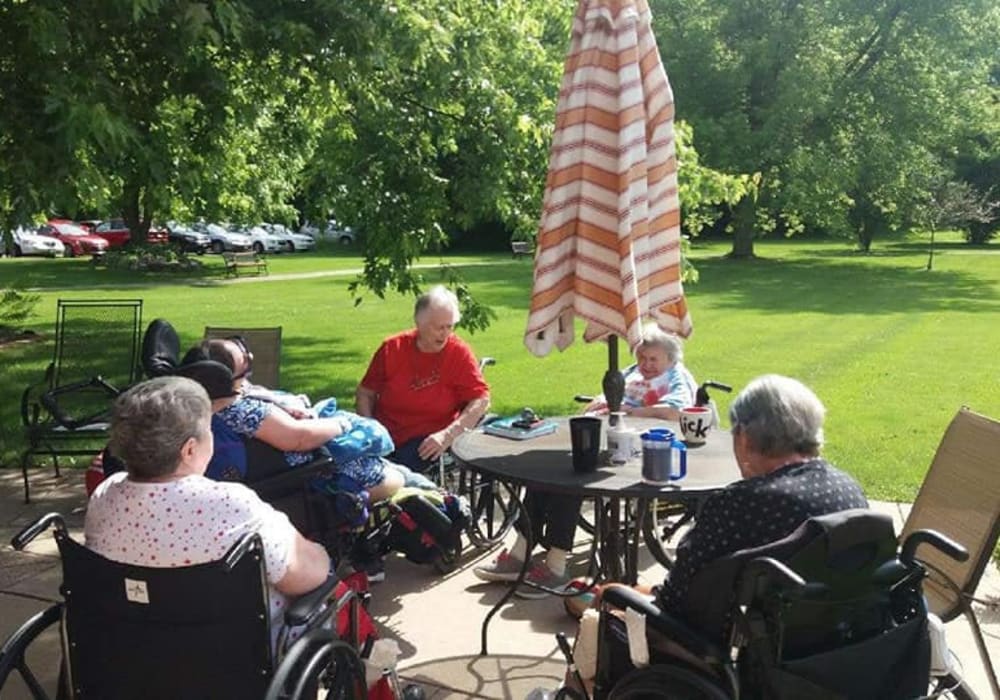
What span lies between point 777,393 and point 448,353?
2.53 meters

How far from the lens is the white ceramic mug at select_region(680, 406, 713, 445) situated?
3789mm

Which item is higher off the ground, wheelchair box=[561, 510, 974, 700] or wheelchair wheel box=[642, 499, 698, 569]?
wheelchair box=[561, 510, 974, 700]

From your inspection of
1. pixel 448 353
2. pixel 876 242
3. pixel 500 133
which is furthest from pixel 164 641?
pixel 876 242

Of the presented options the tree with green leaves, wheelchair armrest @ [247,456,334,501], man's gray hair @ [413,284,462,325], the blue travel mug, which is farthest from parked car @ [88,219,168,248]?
the blue travel mug

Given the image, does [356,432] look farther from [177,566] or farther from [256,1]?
[256,1]

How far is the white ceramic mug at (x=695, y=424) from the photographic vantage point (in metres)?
3.79

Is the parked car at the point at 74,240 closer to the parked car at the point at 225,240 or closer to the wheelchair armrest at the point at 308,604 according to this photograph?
the parked car at the point at 225,240

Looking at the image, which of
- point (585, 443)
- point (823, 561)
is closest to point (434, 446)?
point (585, 443)

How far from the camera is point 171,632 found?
7.18ft

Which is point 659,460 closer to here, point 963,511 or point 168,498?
point 963,511

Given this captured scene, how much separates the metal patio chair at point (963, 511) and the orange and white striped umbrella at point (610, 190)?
1.09 m

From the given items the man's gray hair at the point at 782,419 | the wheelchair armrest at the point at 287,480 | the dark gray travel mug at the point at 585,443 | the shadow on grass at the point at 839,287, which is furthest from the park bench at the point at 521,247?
the man's gray hair at the point at 782,419

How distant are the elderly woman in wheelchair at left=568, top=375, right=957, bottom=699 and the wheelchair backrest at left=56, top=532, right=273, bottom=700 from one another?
905mm

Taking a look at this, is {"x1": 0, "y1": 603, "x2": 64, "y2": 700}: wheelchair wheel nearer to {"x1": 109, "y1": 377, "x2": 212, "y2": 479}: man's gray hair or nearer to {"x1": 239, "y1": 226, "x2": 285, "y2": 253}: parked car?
{"x1": 109, "y1": 377, "x2": 212, "y2": 479}: man's gray hair
